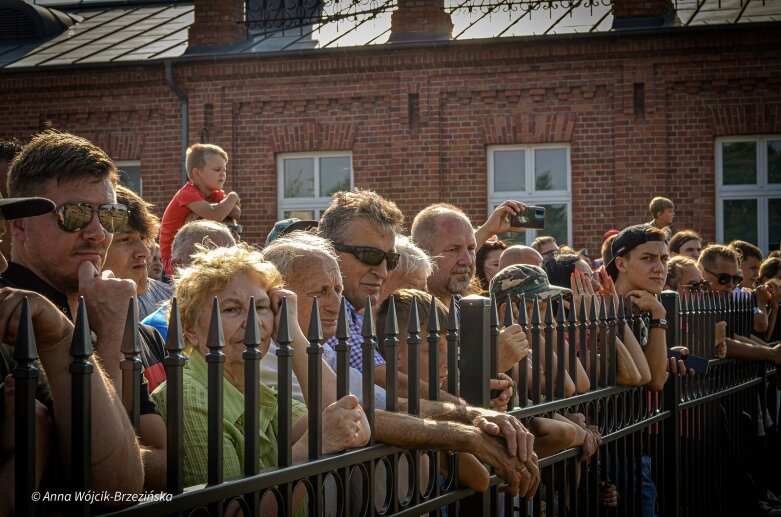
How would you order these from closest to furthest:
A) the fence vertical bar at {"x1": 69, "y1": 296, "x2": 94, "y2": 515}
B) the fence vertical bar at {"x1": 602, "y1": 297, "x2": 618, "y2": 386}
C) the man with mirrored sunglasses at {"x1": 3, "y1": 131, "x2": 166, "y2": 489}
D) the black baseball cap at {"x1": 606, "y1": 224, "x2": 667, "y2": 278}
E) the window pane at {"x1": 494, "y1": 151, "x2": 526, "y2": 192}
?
the fence vertical bar at {"x1": 69, "y1": 296, "x2": 94, "y2": 515}
the man with mirrored sunglasses at {"x1": 3, "y1": 131, "x2": 166, "y2": 489}
the fence vertical bar at {"x1": 602, "y1": 297, "x2": 618, "y2": 386}
the black baseball cap at {"x1": 606, "y1": 224, "x2": 667, "y2": 278}
the window pane at {"x1": 494, "y1": 151, "x2": 526, "y2": 192}

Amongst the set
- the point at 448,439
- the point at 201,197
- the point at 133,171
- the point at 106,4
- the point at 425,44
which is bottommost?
the point at 448,439

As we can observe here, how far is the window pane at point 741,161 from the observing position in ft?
48.4

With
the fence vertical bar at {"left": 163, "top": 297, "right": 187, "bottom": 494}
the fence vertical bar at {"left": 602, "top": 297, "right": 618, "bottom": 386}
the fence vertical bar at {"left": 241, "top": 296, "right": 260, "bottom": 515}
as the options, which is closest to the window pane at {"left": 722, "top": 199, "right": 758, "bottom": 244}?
the fence vertical bar at {"left": 602, "top": 297, "right": 618, "bottom": 386}

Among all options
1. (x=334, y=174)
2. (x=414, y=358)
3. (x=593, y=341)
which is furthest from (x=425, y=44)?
(x=414, y=358)

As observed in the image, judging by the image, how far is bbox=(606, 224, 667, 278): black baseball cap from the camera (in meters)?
6.32

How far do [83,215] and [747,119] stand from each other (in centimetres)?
1289

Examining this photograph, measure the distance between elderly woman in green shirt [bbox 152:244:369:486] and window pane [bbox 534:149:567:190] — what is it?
1252 centimetres

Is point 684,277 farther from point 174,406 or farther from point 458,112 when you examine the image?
point 458,112

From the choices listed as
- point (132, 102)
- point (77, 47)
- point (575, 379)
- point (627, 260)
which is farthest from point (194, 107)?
point (575, 379)

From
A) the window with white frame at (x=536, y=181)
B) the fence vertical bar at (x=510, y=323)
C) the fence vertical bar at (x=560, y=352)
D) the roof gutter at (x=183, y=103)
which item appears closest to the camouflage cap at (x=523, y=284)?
the fence vertical bar at (x=560, y=352)

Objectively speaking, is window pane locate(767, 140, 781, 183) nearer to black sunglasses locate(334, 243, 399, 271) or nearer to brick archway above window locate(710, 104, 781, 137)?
brick archway above window locate(710, 104, 781, 137)

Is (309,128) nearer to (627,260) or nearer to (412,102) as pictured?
(412,102)

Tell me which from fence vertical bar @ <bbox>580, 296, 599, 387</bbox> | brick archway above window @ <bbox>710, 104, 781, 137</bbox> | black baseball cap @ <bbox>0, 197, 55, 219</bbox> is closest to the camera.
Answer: black baseball cap @ <bbox>0, 197, 55, 219</bbox>

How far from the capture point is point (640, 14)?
15.2m
